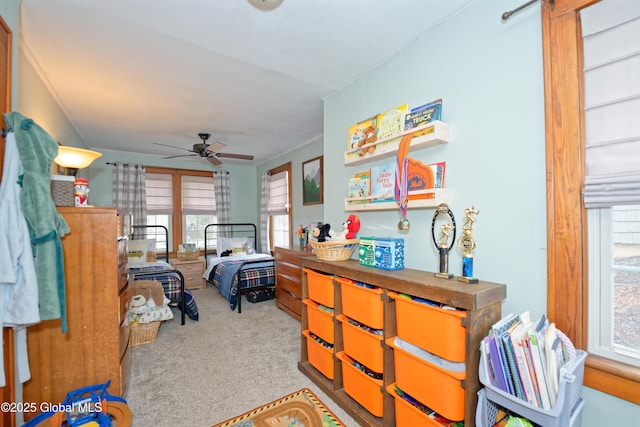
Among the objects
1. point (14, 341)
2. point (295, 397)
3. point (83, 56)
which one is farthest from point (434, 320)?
point (83, 56)

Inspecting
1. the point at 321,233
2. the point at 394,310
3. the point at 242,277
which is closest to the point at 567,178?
the point at 394,310

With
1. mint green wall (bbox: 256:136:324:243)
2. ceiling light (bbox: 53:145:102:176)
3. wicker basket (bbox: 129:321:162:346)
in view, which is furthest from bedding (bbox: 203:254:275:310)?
ceiling light (bbox: 53:145:102:176)

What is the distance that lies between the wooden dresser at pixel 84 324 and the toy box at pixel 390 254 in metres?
1.58

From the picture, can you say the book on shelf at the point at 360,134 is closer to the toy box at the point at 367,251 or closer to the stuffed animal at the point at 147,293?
the toy box at the point at 367,251

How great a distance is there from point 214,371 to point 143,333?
3.27 feet

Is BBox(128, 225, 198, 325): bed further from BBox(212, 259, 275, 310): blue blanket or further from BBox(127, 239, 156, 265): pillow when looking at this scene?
BBox(212, 259, 275, 310): blue blanket

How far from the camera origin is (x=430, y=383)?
1.33 meters

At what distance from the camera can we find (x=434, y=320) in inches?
51.3

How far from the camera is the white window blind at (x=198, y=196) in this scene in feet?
18.5

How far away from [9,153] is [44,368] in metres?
1.15

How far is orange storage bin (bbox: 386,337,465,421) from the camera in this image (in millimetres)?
1240

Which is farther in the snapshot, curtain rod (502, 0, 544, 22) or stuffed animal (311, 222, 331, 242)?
stuffed animal (311, 222, 331, 242)

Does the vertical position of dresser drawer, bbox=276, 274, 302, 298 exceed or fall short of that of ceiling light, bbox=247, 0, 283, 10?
it falls short

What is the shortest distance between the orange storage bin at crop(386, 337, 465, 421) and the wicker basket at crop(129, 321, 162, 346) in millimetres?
2413
